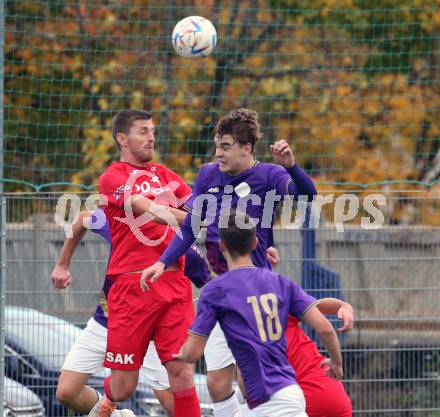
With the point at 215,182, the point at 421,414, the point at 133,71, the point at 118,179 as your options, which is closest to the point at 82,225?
the point at 118,179

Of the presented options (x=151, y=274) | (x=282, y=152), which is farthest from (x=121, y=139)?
(x=282, y=152)

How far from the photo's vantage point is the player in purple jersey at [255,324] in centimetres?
530

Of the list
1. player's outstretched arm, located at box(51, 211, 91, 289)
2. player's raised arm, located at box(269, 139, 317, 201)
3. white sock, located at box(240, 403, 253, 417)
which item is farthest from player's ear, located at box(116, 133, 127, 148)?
white sock, located at box(240, 403, 253, 417)

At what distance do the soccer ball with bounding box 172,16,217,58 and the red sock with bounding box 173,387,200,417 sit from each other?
9.03 ft

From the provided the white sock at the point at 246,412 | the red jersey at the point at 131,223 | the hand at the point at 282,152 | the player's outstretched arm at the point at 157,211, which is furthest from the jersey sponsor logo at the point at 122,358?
the hand at the point at 282,152

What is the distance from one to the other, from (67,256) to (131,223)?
30.7 inches

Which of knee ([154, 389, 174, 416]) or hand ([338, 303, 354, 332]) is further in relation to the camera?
knee ([154, 389, 174, 416])

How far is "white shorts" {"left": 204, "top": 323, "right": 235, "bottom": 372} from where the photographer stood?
21.0 ft

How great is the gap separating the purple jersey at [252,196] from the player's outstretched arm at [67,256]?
3.72 feet

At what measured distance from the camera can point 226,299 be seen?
5.32 m

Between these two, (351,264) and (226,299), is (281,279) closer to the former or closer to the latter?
(226,299)

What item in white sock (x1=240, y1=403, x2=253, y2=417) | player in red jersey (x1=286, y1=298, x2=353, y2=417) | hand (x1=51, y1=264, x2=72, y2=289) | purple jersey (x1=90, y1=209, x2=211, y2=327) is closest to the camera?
white sock (x1=240, y1=403, x2=253, y2=417)

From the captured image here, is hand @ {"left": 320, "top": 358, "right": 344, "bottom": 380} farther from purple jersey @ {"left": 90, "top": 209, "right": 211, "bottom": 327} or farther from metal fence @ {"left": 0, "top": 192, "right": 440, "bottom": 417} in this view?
metal fence @ {"left": 0, "top": 192, "right": 440, "bottom": 417}

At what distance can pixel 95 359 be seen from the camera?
7.06m
